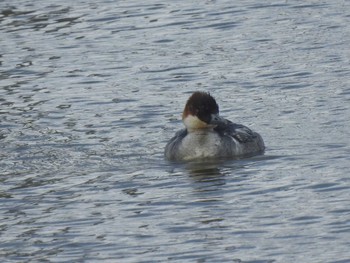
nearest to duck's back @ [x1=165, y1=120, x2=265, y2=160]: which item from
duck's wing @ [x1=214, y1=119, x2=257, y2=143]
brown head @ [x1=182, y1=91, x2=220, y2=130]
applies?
duck's wing @ [x1=214, y1=119, x2=257, y2=143]

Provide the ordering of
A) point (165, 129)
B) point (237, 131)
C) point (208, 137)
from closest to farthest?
point (237, 131)
point (208, 137)
point (165, 129)

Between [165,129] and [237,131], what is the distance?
1.62m

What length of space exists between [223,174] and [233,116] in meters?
2.88

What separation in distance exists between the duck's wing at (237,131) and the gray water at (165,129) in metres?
0.31

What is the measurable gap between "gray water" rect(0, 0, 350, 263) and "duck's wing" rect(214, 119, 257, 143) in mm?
306

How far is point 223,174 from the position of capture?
15766 mm

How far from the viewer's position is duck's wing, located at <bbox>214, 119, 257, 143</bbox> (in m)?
16.6

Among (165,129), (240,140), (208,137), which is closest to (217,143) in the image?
Result: (208,137)

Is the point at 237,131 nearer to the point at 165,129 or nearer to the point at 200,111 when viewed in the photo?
the point at 200,111

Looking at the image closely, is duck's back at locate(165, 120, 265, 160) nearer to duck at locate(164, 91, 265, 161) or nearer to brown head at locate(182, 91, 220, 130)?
duck at locate(164, 91, 265, 161)

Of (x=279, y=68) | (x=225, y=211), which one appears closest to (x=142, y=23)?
(x=279, y=68)

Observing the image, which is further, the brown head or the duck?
the brown head

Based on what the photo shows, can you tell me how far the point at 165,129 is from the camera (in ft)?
59.7

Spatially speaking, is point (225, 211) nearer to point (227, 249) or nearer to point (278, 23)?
point (227, 249)
